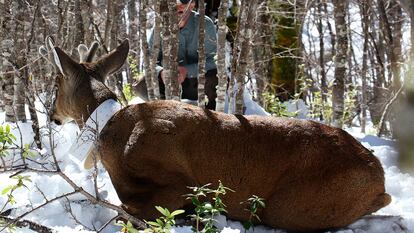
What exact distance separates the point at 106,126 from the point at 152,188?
615mm

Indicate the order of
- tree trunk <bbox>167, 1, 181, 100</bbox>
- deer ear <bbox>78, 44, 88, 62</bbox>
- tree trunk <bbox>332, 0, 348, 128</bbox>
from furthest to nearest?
tree trunk <bbox>332, 0, 348, 128</bbox>, tree trunk <bbox>167, 1, 181, 100</bbox>, deer ear <bbox>78, 44, 88, 62</bbox>

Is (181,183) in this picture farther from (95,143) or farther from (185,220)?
(95,143)

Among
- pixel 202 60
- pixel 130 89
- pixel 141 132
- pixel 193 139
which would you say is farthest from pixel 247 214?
pixel 130 89

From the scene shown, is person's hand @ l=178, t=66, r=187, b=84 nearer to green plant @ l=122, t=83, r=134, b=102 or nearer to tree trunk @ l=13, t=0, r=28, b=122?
green plant @ l=122, t=83, r=134, b=102

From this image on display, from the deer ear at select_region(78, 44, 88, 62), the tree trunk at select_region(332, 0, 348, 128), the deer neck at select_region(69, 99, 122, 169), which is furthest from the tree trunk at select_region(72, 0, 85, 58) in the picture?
the tree trunk at select_region(332, 0, 348, 128)

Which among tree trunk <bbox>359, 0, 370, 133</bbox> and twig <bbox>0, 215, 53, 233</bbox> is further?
tree trunk <bbox>359, 0, 370, 133</bbox>

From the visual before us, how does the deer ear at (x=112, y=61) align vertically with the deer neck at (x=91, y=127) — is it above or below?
above

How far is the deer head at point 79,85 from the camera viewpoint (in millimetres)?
4992

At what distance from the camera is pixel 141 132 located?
4.38 metres

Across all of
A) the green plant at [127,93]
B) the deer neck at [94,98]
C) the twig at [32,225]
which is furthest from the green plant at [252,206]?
the green plant at [127,93]

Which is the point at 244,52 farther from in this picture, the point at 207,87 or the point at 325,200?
the point at 325,200

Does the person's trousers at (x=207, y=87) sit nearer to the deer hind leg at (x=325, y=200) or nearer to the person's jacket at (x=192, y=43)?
the person's jacket at (x=192, y=43)

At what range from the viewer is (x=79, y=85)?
5.05 meters

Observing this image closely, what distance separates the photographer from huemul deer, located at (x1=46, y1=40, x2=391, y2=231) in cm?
436
